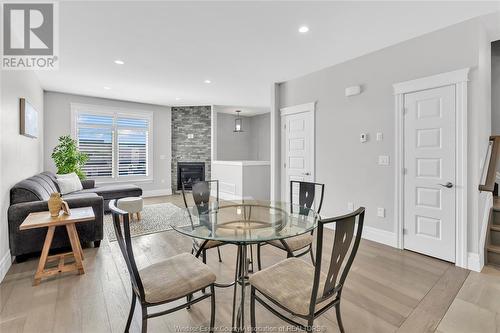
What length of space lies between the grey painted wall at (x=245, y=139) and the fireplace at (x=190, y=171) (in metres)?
0.71

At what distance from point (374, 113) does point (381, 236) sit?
1697mm

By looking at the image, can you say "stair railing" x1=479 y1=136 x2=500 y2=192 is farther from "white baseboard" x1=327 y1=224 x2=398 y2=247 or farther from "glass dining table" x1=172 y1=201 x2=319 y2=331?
"glass dining table" x1=172 y1=201 x2=319 y2=331

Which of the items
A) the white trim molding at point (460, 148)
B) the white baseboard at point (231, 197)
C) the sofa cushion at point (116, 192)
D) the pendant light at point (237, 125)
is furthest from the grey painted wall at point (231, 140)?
the white trim molding at point (460, 148)

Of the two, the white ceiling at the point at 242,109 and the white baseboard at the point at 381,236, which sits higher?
the white ceiling at the point at 242,109

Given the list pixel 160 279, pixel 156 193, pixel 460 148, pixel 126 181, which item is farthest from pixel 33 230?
pixel 460 148

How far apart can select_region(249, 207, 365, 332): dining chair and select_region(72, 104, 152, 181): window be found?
19.9ft

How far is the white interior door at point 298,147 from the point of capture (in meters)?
4.29

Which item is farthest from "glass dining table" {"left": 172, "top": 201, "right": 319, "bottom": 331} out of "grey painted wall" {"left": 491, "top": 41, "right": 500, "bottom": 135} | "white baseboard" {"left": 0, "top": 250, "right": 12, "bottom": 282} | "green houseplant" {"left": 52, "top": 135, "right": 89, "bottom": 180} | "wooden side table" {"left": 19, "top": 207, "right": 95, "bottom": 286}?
"green houseplant" {"left": 52, "top": 135, "right": 89, "bottom": 180}

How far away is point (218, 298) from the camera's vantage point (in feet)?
6.95

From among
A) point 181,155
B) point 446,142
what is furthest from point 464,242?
point 181,155

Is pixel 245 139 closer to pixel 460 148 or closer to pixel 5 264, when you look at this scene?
pixel 460 148

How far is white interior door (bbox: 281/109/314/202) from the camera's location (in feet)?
14.1

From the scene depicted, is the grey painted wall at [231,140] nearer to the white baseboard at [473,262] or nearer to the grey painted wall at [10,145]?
the grey painted wall at [10,145]

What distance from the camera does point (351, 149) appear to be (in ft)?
12.1
